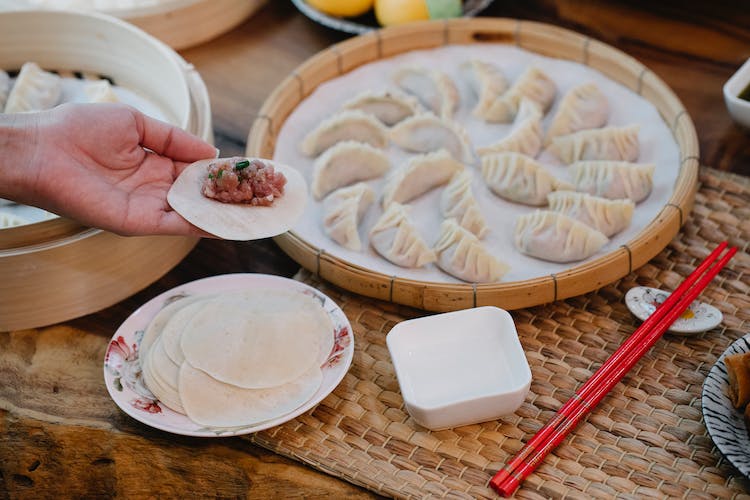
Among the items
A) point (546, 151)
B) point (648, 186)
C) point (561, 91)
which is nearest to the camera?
point (648, 186)

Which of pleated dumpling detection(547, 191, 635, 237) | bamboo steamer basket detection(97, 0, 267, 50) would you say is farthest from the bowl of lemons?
pleated dumpling detection(547, 191, 635, 237)

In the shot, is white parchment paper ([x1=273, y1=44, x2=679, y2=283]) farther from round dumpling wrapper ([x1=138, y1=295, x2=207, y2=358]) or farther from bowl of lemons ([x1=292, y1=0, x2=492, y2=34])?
round dumpling wrapper ([x1=138, y1=295, x2=207, y2=358])

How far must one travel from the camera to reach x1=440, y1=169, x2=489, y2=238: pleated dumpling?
250 cm

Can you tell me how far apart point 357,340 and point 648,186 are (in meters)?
1.09

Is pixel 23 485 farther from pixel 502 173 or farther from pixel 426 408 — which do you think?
pixel 502 173

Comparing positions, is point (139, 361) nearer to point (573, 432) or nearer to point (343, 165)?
point (343, 165)

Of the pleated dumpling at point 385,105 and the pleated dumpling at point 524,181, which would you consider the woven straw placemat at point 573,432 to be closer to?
the pleated dumpling at point 524,181

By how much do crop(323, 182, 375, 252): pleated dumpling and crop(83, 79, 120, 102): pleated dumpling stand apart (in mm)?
820

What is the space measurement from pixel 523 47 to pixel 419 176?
94 cm

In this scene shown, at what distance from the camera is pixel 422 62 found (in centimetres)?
321

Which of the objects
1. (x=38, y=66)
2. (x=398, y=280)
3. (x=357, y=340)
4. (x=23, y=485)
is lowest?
(x=23, y=485)

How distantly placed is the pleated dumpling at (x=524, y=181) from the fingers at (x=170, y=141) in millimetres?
953

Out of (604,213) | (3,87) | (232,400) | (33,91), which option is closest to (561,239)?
(604,213)

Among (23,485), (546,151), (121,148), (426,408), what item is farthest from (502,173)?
(23,485)
